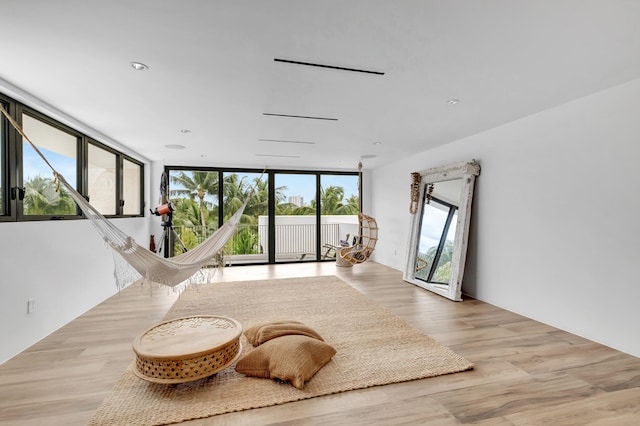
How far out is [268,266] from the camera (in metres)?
6.22

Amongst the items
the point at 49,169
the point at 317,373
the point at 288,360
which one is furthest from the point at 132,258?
the point at 317,373

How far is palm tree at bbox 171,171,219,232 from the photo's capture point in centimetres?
637

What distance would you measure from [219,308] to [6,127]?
2.48 meters

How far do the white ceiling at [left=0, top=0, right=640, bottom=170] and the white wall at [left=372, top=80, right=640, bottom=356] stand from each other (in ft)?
0.98

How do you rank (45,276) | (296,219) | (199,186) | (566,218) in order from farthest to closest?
(296,219), (199,186), (566,218), (45,276)

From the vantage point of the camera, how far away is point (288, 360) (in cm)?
203

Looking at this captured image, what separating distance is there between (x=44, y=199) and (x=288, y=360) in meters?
2.77

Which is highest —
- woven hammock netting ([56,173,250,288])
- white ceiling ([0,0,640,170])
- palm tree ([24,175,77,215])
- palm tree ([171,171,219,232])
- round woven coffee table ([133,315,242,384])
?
white ceiling ([0,0,640,170])

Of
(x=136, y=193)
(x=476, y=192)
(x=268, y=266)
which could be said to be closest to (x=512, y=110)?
(x=476, y=192)

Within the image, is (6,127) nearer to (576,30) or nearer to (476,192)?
(576,30)

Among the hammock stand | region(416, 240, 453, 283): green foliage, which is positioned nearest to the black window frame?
the hammock stand

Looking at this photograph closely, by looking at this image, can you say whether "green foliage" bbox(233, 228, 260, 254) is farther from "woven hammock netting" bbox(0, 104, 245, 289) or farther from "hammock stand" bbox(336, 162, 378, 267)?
"woven hammock netting" bbox(0, 104, 245, 289)

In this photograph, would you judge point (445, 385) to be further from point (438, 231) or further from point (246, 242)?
point (246, 242)

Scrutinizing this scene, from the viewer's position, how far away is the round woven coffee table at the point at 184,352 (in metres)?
1.83
